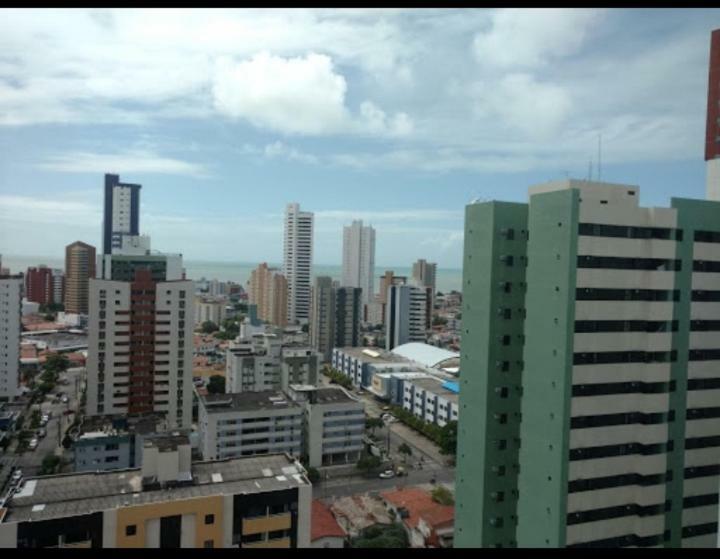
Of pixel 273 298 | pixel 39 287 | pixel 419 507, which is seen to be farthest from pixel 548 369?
pixel 39 287

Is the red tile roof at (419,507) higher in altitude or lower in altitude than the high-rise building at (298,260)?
lower

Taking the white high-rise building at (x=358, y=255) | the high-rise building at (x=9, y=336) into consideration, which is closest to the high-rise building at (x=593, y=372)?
the high-rise building at (x=9, y=336)

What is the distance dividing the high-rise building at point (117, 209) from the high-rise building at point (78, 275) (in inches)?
176

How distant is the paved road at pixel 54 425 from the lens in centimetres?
889

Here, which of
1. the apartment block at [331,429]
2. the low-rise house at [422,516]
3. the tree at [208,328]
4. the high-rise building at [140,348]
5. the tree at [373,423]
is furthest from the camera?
the tree at [208,328]

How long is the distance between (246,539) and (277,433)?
5.29 meters

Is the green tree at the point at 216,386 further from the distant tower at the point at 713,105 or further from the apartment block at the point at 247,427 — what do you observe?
the distant tower at the point at 713,105

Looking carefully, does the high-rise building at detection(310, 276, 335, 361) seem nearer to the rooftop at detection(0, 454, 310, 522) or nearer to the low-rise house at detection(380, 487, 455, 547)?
the low-rise house at detection(380, 487, 455, 547)

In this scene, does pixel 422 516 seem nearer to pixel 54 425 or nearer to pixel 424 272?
pixel 54 425

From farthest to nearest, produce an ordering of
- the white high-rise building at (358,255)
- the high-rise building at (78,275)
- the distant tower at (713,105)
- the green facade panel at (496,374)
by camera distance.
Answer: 1. the white high-rise building at (358,255)
2. the high-rise building at (78,275)
3. the distant tower at (713,105)
4. the green facade panel at (496,374)

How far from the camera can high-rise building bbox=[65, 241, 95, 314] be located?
2384 cm

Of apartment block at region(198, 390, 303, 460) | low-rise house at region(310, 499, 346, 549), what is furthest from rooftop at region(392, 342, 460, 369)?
low-rise house at region(310, 499, 346, 549)

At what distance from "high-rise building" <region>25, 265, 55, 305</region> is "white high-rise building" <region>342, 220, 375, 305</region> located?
569 inches
